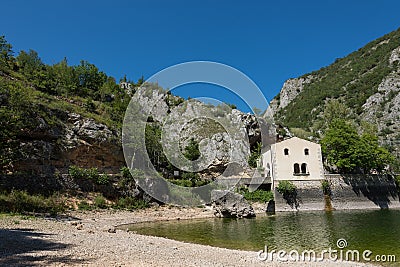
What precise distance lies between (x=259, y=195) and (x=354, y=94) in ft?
227

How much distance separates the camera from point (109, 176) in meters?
30.9

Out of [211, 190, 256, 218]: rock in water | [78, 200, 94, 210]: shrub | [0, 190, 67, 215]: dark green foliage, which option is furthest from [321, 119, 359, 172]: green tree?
[0, 190, 67, 215]: dark green foliage

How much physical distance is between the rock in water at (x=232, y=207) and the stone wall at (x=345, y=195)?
766 centimetres

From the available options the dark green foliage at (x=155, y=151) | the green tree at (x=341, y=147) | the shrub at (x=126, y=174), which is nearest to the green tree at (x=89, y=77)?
the dark green foliage at (x=155, y=151)

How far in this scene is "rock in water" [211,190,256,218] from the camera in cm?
2781

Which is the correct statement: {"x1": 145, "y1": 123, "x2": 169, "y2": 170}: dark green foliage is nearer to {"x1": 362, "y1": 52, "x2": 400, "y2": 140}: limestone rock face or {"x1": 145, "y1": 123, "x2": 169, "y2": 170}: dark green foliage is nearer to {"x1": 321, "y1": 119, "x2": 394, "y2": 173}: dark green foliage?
{"x1": 321, "y1": 119, "x2": 394, "y2": 173}: dark green foliage

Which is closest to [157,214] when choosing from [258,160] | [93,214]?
[93,214]

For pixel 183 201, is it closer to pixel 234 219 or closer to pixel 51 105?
pixel 234 219

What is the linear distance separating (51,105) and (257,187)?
2654 cm

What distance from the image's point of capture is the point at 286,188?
34.8 metres

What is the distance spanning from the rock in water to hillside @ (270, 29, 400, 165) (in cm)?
4311

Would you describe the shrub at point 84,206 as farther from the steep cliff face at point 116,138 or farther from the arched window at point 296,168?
the arched window at point 296,168

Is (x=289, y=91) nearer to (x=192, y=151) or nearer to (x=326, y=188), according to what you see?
(x=192, y=151)

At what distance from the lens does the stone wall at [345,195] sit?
34.8 metres
